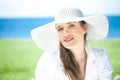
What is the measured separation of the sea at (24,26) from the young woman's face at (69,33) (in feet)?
0.83

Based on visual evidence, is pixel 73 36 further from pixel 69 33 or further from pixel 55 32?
pixel 55 32

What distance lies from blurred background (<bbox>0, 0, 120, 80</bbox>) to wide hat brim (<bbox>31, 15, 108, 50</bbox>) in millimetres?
79

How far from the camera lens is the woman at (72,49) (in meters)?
2.43

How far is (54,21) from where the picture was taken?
2.45 m

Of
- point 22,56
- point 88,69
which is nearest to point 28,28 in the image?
point 22,56

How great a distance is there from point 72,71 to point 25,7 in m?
0.66

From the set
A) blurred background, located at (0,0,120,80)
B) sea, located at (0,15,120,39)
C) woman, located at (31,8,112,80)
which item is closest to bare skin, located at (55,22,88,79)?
woman, located at (31,8,112,80)

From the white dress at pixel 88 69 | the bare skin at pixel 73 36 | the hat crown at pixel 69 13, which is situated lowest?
the white dress at pixel 88 69

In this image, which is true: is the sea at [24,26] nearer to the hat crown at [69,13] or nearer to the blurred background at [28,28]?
the blurred background at [28,28]

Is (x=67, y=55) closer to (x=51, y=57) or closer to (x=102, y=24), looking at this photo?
(x=51, y=57)

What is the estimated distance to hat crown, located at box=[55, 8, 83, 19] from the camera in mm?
2408

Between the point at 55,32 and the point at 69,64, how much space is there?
26 cm

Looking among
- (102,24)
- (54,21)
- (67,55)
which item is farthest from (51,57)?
(102,24)

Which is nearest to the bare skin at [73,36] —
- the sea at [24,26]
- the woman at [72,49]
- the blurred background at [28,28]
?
the woman at [72,49]
